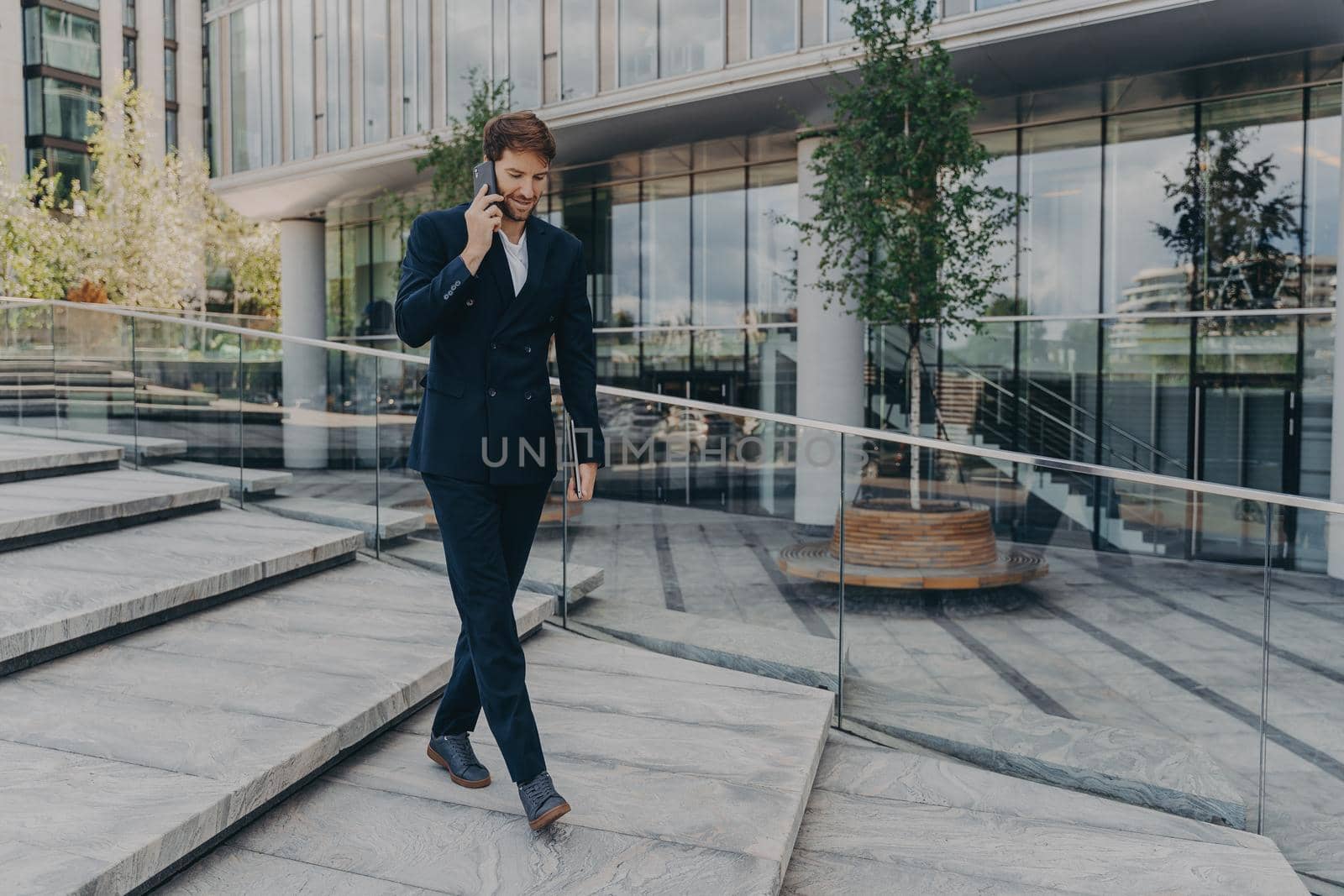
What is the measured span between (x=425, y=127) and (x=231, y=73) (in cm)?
648

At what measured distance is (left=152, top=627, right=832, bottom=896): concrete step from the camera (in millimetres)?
2463

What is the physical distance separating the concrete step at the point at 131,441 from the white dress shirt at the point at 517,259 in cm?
434

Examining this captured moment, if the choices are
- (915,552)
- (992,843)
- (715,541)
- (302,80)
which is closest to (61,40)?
(302,80)

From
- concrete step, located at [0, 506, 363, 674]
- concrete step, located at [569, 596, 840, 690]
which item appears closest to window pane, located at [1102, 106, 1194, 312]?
concrete step, located at [569, 596, 840, 690]

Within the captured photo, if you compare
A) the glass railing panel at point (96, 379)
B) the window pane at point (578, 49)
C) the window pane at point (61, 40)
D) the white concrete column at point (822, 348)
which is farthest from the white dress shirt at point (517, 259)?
the window pane at point (61, 40)

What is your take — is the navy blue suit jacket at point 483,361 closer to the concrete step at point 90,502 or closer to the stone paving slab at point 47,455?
the concrete step at point 90,502

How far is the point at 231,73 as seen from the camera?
62.0 ft

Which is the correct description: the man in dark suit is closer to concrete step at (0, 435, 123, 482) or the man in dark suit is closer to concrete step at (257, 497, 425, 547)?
concrete step at (257, 497, 425, 547)

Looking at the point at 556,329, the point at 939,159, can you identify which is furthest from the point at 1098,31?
the point at 556,329

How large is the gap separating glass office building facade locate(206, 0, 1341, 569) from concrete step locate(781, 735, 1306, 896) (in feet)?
24.2

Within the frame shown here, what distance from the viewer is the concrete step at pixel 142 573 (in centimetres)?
337

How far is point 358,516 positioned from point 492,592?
288cm

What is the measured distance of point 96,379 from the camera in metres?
6.80

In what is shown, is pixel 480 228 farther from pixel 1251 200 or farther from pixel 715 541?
pixel 1251 200
